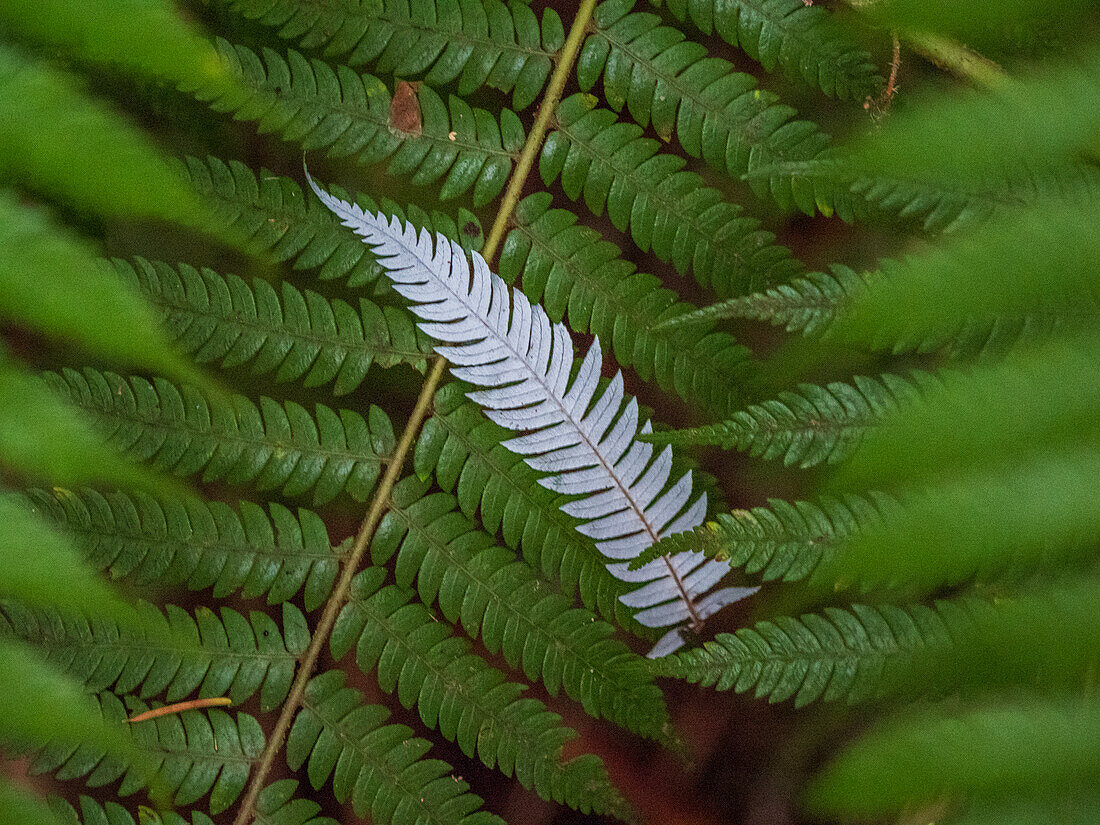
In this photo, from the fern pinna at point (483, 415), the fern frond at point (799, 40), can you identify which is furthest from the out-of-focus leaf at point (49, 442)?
the fern frond at point (799, 40)

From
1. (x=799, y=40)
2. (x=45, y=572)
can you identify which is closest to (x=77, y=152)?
A: (x=45, y=572)

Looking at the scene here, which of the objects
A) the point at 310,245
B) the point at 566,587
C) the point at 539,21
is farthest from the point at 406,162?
the point at 566,587

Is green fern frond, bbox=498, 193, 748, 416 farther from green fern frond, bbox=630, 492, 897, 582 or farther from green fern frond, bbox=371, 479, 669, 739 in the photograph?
green fern frond, bbox=371, 479, 669, 739

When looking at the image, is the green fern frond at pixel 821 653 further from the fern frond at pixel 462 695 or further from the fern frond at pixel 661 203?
the fern frond at pixel 661 203

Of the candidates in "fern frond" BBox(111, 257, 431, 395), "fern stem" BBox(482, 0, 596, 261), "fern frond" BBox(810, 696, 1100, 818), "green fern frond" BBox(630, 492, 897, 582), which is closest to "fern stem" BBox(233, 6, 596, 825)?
"fern stem" BBox(482, 0, 596, 261)

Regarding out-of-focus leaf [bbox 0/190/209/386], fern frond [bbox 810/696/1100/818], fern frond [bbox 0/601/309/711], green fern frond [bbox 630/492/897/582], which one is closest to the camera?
out-of-focus leaf [bbox 0/190/209/386]

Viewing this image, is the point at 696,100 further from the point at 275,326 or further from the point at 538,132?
the point at 275,326
